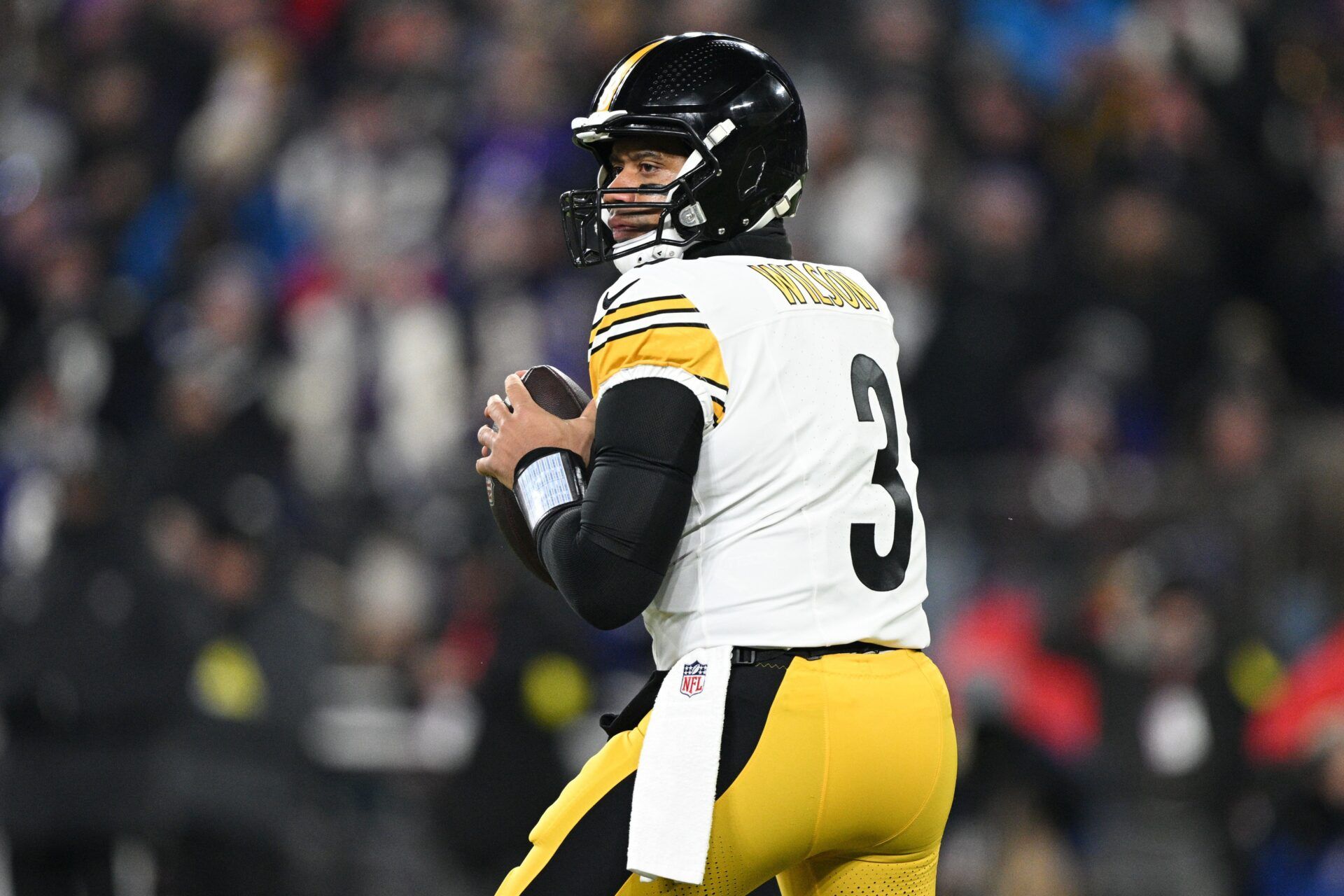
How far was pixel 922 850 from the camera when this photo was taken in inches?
125

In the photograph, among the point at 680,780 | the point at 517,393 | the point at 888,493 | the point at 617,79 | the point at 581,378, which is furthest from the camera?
the point at 581,378

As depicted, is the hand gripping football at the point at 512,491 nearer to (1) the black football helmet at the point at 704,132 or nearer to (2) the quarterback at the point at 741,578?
(2) the quarterback at the point at 741,578

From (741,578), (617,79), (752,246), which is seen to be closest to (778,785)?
(741,578)

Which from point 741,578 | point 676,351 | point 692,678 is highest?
point 676,351

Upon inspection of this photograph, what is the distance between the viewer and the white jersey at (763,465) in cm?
297

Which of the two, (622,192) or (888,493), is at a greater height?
(622,192)

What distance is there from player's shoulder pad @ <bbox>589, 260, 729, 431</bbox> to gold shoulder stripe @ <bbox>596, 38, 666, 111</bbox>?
1.49ft

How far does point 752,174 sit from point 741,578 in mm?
767

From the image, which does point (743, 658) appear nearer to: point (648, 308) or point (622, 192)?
point (648, 308)

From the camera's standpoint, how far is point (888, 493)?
313cm

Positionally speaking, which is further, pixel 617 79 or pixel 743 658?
pixel 617 79

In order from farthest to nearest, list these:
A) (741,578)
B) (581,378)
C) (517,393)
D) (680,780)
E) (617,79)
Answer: (581,378)
(617,79)
(517,393)
(741,578)
(680,780)

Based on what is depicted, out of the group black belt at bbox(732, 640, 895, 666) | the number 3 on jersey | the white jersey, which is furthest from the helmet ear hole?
black belt at bbox(732, 640, 895, 666)

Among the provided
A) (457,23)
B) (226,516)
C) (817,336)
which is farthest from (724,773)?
(457,23)
